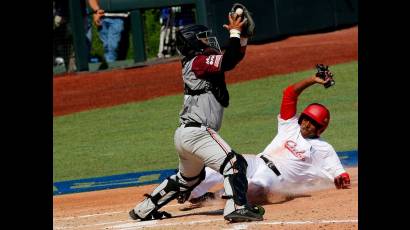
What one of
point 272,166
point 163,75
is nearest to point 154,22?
point 163,75

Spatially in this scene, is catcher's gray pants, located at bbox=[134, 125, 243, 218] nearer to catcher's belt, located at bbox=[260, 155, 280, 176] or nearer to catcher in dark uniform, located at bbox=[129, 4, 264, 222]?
catcher in dark uniform, located at bbox=[129, 4, 264, 222]

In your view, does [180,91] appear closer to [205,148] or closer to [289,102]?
[289,102]

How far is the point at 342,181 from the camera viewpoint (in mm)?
7629

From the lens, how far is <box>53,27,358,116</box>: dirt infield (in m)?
15.2

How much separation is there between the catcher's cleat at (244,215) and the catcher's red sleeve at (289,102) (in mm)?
1385

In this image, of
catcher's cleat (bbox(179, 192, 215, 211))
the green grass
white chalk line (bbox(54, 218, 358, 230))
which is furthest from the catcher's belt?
the green grass

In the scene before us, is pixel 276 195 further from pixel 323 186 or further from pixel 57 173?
pixel 57 173

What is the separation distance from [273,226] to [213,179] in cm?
155

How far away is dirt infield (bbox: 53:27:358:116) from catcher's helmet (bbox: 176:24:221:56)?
804 cm

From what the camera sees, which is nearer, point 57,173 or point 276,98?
point 57,173

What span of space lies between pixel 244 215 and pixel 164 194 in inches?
34.4
